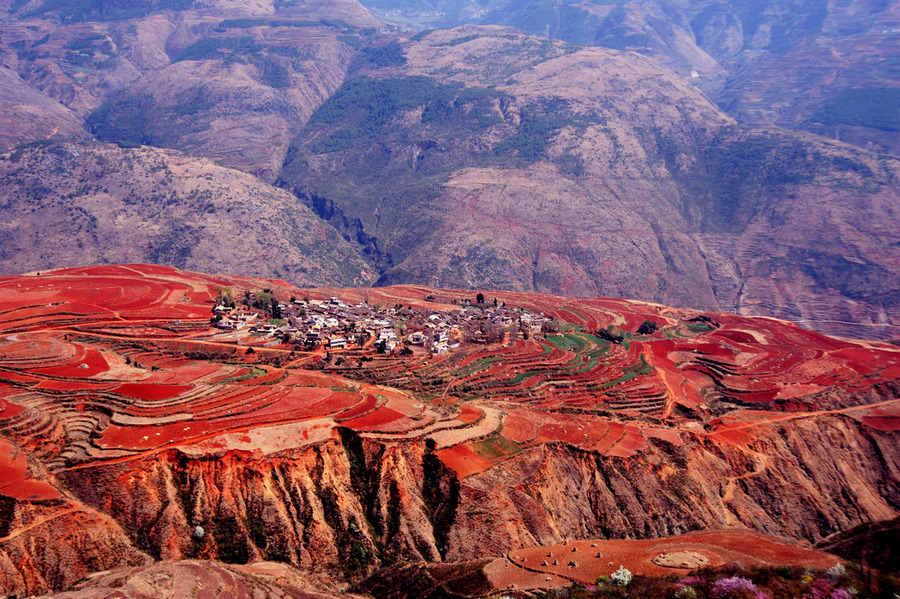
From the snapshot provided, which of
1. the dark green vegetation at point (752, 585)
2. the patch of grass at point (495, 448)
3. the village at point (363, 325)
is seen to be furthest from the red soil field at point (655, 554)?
the village at point (363, 325)

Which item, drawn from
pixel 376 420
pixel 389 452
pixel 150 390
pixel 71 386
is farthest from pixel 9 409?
pixel 389 452

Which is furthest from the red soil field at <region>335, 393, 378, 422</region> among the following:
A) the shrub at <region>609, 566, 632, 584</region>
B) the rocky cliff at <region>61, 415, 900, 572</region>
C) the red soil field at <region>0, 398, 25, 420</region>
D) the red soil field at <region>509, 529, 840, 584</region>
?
the shrub at <region>609, 566, 632, 584</region>

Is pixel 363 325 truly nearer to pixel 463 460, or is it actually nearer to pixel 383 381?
pixel 383 381

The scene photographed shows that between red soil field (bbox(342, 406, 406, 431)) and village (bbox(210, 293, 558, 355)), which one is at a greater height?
red soil field (bbox(342, 406, 406, 431))

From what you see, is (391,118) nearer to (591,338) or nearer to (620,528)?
(591,338)

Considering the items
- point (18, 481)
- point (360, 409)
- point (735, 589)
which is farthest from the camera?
point (360, 409)

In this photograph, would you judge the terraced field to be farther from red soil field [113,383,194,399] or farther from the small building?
the small building

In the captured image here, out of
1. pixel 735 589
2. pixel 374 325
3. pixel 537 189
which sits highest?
pixel 735 589
